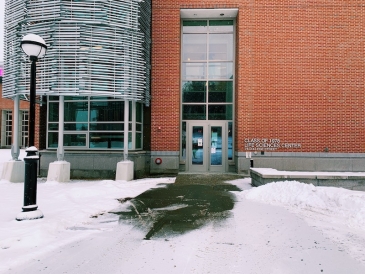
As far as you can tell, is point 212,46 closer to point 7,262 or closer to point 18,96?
point 18,96

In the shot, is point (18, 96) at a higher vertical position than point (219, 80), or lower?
lower

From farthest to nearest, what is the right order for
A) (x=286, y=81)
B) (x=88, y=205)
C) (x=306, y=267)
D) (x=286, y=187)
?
(x=286, y=81)
(x=286, y=187)
(x=88, y=205)
(x=306, y=267)

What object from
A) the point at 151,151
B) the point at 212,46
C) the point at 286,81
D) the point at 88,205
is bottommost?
the point at 88,205

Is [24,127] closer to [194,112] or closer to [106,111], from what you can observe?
[106,111]

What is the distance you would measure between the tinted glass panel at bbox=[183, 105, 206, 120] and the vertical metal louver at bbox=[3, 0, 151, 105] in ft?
13.2

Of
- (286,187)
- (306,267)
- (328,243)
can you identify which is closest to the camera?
(306,267)

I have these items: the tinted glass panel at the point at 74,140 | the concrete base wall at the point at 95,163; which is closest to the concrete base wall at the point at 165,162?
the concrete base wall at the point at 95,163

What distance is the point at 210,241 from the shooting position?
4.99 meters

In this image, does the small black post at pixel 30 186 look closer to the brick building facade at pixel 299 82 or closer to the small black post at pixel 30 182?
the small black post at pixel 30 182

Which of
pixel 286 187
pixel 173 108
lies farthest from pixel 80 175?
pixel 286 187

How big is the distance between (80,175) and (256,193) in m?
8.22

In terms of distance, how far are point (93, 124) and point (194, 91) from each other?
18.6 feet

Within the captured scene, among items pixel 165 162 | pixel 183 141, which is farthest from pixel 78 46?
pixel 183 141

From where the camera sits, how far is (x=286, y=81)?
14.3 m
